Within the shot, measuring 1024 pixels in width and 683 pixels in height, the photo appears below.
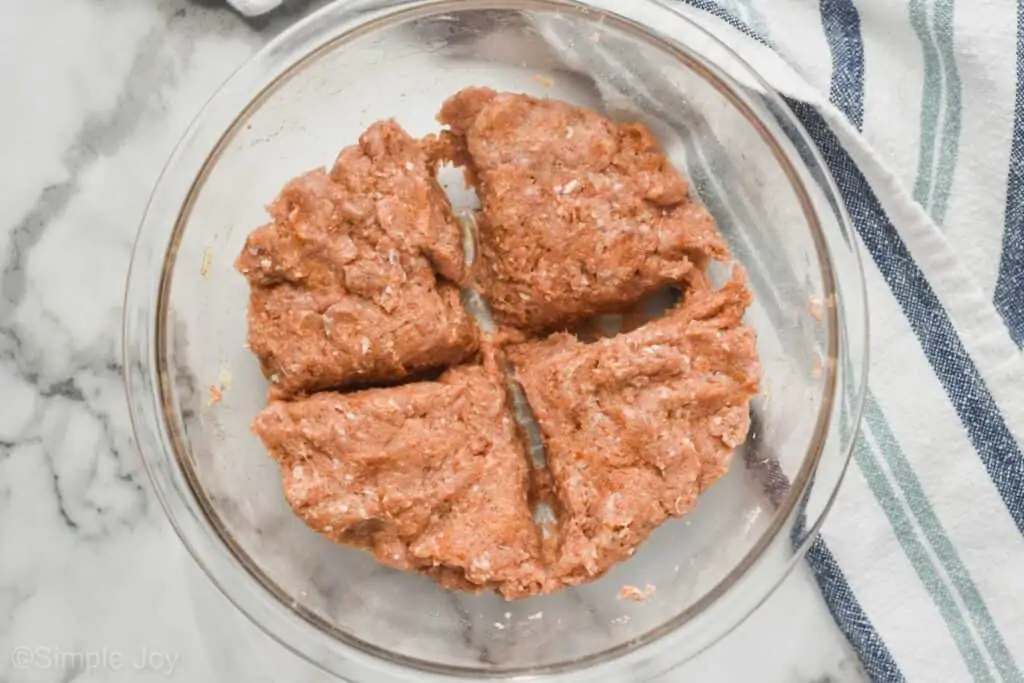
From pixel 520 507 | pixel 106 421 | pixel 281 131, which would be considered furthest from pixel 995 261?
pixel 106 421

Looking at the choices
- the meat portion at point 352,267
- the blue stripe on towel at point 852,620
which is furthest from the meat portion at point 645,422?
the blue stripe on towel at point 852,620

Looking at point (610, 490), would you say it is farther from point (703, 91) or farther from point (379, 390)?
point (703, 91)

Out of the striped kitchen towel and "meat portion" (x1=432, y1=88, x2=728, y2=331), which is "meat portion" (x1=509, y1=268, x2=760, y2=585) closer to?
"meat portion" (x1=432, y1=88, x2=728, y2=331)

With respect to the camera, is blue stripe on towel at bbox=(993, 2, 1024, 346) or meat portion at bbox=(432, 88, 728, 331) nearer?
meat portion at bbox=(432, 88, 728, 331)

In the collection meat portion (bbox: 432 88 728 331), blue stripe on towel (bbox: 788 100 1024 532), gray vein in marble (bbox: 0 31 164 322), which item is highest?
gray vein in marble (bbox: 0 31 164 322)

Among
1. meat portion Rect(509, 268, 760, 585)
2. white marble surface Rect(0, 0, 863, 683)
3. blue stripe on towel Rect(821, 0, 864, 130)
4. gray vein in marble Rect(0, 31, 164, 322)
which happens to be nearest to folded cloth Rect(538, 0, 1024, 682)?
blue stripe on towel Rect(821, 0, 864, 130)

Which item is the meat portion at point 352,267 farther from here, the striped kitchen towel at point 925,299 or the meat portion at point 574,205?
the striped kitchen towel at point 925,299

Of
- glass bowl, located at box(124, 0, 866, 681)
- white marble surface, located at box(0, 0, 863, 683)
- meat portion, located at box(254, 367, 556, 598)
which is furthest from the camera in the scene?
white marble surface, located at box(0, 0, 863, 683)
